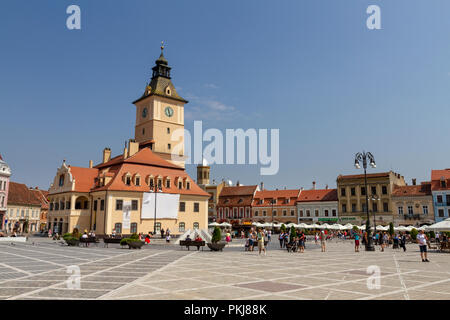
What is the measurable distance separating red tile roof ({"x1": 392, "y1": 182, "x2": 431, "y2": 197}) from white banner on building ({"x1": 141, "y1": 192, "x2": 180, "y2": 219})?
38.8 meters

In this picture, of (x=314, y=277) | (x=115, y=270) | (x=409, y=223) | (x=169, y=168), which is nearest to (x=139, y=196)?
(x=169, y=168)

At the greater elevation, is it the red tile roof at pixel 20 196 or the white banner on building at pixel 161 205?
the red tile roof at pixel 20 196

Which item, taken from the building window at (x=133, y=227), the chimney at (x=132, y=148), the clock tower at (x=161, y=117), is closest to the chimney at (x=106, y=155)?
the chimney at (x=132, y=148)

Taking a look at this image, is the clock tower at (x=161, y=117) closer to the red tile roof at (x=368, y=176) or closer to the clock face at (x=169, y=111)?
the clock face at (x=169, y=111)

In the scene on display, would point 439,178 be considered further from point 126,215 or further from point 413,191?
point 126,215

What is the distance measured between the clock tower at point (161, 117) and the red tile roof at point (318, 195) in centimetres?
2719

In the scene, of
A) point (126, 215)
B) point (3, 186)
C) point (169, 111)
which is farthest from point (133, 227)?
point (3, 186)

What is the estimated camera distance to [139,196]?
152 ft

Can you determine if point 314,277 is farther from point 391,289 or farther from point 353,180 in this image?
point 353,180

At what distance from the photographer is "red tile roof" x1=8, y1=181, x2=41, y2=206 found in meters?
69.3

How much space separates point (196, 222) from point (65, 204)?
18.5m

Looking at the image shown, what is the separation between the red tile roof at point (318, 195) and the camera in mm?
69750

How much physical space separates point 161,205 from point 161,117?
20.6 metres

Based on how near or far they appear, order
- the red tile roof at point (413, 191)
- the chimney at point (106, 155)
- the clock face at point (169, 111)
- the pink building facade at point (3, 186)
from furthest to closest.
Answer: the clock face at point (169, 111) → the pink building facade at point (3, 186) → the red tile roof at point (413, 191) → the chimney at point (106, 155)
